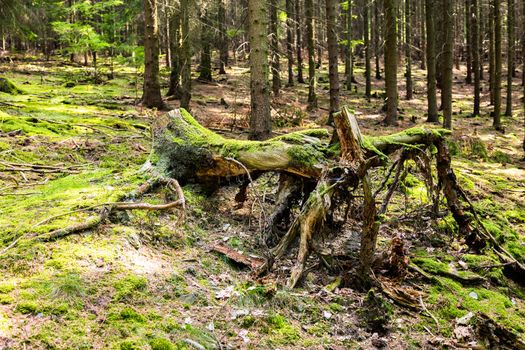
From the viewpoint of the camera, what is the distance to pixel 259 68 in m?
8.53

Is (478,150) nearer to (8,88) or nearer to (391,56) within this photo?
(391,56)

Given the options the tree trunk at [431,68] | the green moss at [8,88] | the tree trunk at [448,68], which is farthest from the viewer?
the tree trunk at [431,68]

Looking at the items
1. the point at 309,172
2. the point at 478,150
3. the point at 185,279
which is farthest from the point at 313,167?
the point at 478,150

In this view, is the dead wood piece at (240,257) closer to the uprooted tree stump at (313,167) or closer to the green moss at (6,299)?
the uprooted tree stump at (313,167)

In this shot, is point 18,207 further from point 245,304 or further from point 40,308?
point 245,304

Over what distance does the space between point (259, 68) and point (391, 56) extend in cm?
861

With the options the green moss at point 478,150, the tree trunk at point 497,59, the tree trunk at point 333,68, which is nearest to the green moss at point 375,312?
the green moss at point 478,150

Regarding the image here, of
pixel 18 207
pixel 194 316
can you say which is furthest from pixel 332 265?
pixel 18 207

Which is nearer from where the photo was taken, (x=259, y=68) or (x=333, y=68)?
(x=259, y=68)

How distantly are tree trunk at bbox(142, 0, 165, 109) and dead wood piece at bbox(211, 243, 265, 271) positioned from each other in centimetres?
995

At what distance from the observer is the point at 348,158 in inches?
184

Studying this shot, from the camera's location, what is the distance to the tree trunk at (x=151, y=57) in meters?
13.2

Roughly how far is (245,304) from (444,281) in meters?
2.39

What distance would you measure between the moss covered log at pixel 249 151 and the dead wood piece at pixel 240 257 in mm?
1012
